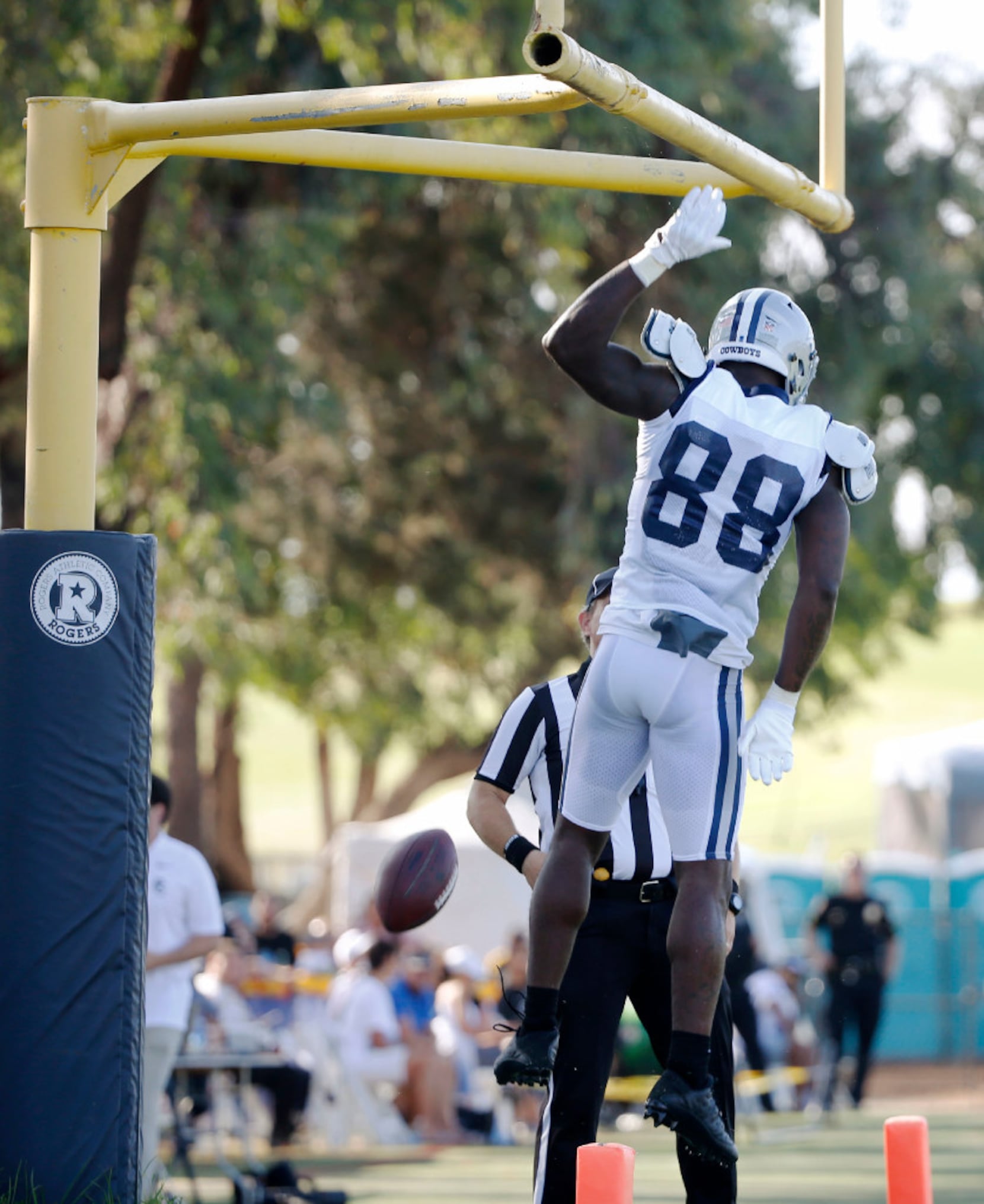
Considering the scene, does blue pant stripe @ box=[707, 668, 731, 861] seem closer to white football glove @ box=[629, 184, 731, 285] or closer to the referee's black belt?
the referee's black belt

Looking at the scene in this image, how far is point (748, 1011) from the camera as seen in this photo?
16.7 m

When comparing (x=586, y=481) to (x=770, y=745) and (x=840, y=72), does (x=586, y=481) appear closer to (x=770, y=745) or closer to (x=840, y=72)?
(x=840, y=72)

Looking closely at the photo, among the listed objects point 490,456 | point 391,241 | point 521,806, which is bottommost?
point 521,806

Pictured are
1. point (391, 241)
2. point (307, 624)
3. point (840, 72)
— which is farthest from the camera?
point (307, 624)

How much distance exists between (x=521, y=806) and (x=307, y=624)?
805 cm

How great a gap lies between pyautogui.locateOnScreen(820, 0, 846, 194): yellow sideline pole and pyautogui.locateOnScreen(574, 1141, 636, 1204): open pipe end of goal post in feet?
12.2

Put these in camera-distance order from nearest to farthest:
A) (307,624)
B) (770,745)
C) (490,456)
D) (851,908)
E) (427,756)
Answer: (770,745)
(851,908)
(490,456)
(307,624)
(427,756)

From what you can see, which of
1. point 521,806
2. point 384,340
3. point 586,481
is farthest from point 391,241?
point 521,806

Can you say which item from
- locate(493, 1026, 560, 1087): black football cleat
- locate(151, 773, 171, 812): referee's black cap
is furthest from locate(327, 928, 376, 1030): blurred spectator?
locate(493, 1026, 560, 1087): black football cleat

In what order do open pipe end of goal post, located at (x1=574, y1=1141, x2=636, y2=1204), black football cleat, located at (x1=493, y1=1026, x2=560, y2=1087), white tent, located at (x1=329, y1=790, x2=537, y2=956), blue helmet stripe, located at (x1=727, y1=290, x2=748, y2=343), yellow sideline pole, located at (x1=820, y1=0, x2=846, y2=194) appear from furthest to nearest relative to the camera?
white tent, located at (x1=329, y1=790, x2=537, y2=956), yellow sideline pole, located at (x1=820, y1=0, x2=846, y2=194), blue helmet stripe, located at (x1=727, y1=290, x2=748, y2=343), black football cleat, located at (x1=493, y1=1026, x2=560, y2=1087), open pipe end of goal post, located at (x1=574, y1=1141, x2=636, y2=1204)

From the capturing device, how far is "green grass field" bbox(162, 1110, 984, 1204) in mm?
10953

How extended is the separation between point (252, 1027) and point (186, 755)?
1366cm

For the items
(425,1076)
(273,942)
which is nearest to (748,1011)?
(425,1076)

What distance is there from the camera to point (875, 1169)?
40.9 feet
